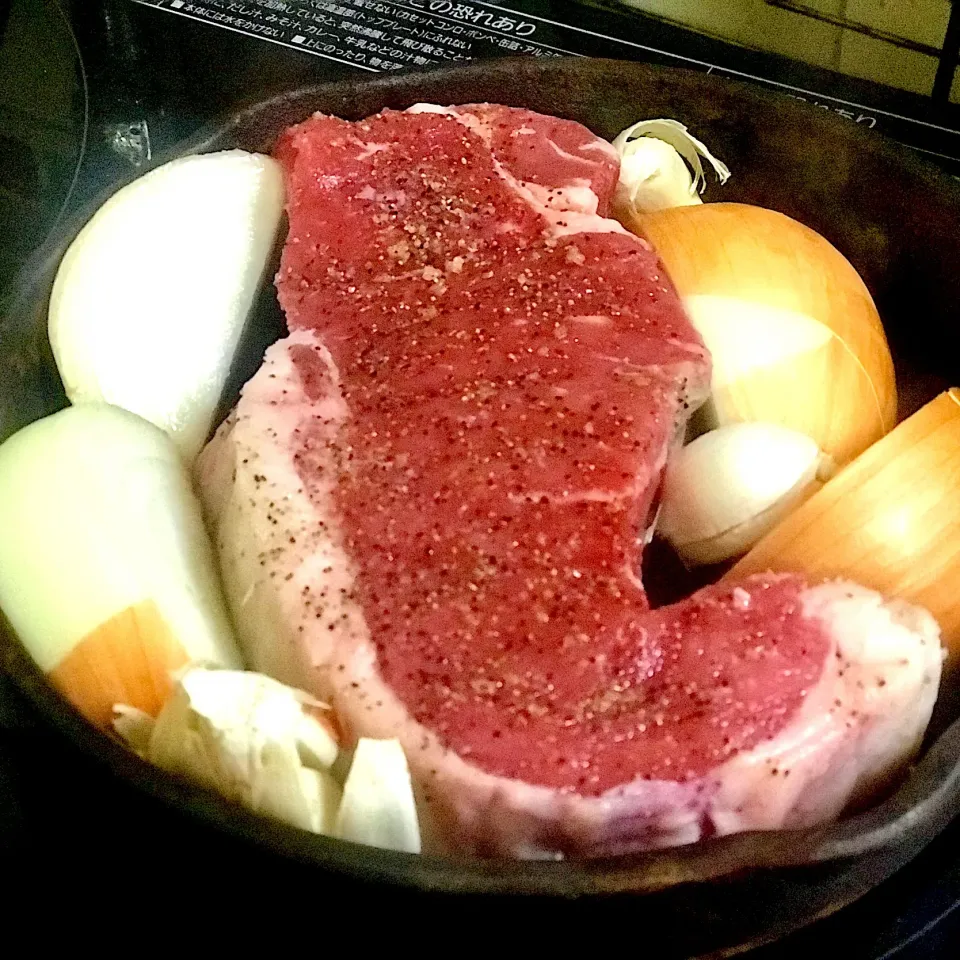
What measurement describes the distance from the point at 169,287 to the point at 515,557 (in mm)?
415

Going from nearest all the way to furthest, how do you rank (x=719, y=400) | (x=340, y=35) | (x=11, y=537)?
(x=11, y=537), (x=719, y=400), (x=340, y=35)

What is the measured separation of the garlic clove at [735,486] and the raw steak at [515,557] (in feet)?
0.11

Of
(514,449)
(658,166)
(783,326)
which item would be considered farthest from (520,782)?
(658,166)

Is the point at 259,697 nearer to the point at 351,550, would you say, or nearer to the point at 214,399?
the point at 351,550

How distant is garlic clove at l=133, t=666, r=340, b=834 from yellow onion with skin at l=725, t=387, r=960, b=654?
32cm

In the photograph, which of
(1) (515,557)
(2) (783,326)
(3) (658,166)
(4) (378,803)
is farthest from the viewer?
(3) (658,166)

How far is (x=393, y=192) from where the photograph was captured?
984 mm

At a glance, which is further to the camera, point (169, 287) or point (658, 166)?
point (658, 166)

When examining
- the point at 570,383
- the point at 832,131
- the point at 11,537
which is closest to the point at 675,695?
the point at 570,383

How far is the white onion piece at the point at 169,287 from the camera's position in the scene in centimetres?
93

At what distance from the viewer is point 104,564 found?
77cm

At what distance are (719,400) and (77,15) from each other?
0.97 m

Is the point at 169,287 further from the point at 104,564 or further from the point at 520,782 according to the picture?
the point at 520,782

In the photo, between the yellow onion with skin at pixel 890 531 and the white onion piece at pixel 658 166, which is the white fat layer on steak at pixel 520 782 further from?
the white onion piece at pixel 658 166
